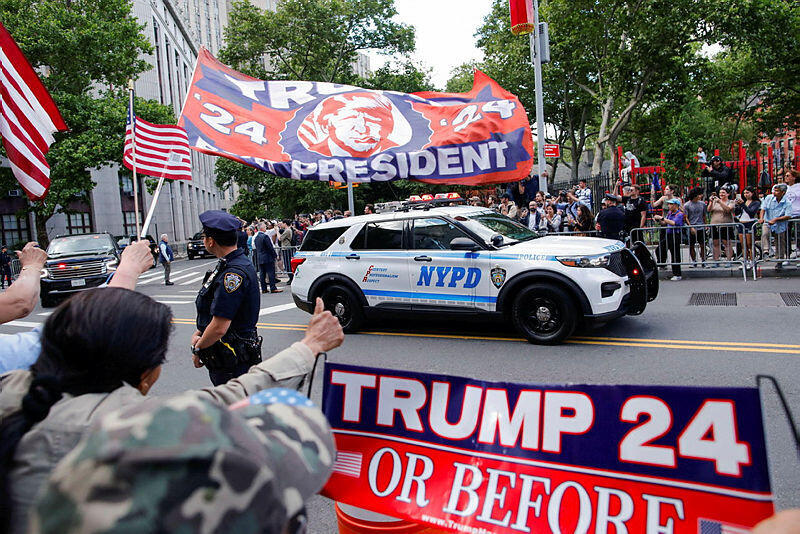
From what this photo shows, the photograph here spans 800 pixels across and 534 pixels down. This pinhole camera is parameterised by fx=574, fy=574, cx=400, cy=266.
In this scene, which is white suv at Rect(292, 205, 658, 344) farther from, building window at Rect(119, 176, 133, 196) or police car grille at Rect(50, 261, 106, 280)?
building window at Rect(119, 176, 133, 196)

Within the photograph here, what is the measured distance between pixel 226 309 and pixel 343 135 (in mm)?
2641

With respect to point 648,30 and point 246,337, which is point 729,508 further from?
point 648,30

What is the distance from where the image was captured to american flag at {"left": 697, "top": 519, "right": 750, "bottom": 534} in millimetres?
1976

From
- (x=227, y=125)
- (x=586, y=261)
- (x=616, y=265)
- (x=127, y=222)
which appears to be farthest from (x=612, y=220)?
(x=127, y=222)

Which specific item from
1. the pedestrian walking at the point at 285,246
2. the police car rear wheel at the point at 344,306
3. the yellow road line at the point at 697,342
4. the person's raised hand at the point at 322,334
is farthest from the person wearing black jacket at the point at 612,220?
the person's raised hand at the point at 322,334

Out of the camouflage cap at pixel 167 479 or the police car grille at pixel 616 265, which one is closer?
the camouflage cap at pixel 167 479

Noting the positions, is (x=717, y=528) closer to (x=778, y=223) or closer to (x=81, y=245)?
(x=778, y=223)

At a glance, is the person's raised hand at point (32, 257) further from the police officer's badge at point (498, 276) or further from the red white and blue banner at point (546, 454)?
the police officer's badge at point (498, 276)

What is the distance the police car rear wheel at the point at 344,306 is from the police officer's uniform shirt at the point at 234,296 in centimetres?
489

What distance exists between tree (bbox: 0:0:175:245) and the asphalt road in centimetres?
2096

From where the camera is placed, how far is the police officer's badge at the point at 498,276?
737cm

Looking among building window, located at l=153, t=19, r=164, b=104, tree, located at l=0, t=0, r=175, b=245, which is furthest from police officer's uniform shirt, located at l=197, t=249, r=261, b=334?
building window, located at l=153, t=19, r=164, b=104

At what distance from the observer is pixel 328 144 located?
17.8 ft

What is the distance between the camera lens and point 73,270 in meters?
14.8
